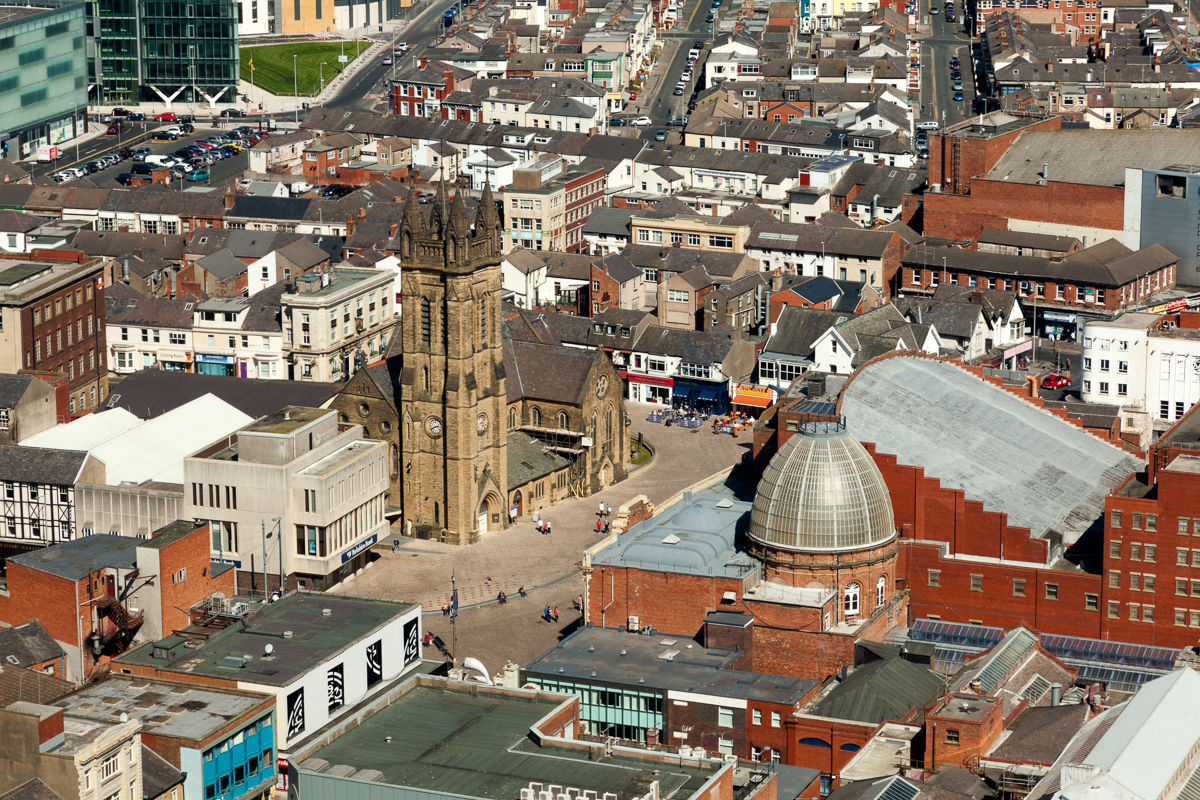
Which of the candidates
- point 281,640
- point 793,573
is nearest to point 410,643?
point 281,640

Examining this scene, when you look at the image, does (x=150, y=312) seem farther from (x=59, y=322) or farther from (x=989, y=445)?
(x=989, y=445)

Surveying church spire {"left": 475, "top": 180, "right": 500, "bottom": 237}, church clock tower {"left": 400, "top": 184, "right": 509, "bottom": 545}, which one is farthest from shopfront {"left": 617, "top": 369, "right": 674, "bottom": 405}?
church spire {"left": 475, "top": 180, "right": 500, "bottom": 237}

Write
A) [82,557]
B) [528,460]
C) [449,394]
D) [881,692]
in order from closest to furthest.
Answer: [881,692]
[82,557]
[449,394]
[528,460]

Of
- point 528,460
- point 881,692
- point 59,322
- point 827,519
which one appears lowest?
point 881,692

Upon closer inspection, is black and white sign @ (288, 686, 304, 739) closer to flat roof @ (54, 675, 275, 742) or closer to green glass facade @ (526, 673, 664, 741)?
flat roof @ (54, 675, 275, 742)

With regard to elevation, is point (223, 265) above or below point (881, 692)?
above

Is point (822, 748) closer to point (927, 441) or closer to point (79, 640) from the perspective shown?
point (927, 441)

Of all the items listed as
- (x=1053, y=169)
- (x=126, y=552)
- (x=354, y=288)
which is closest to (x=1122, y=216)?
(x=1053, y=169)
